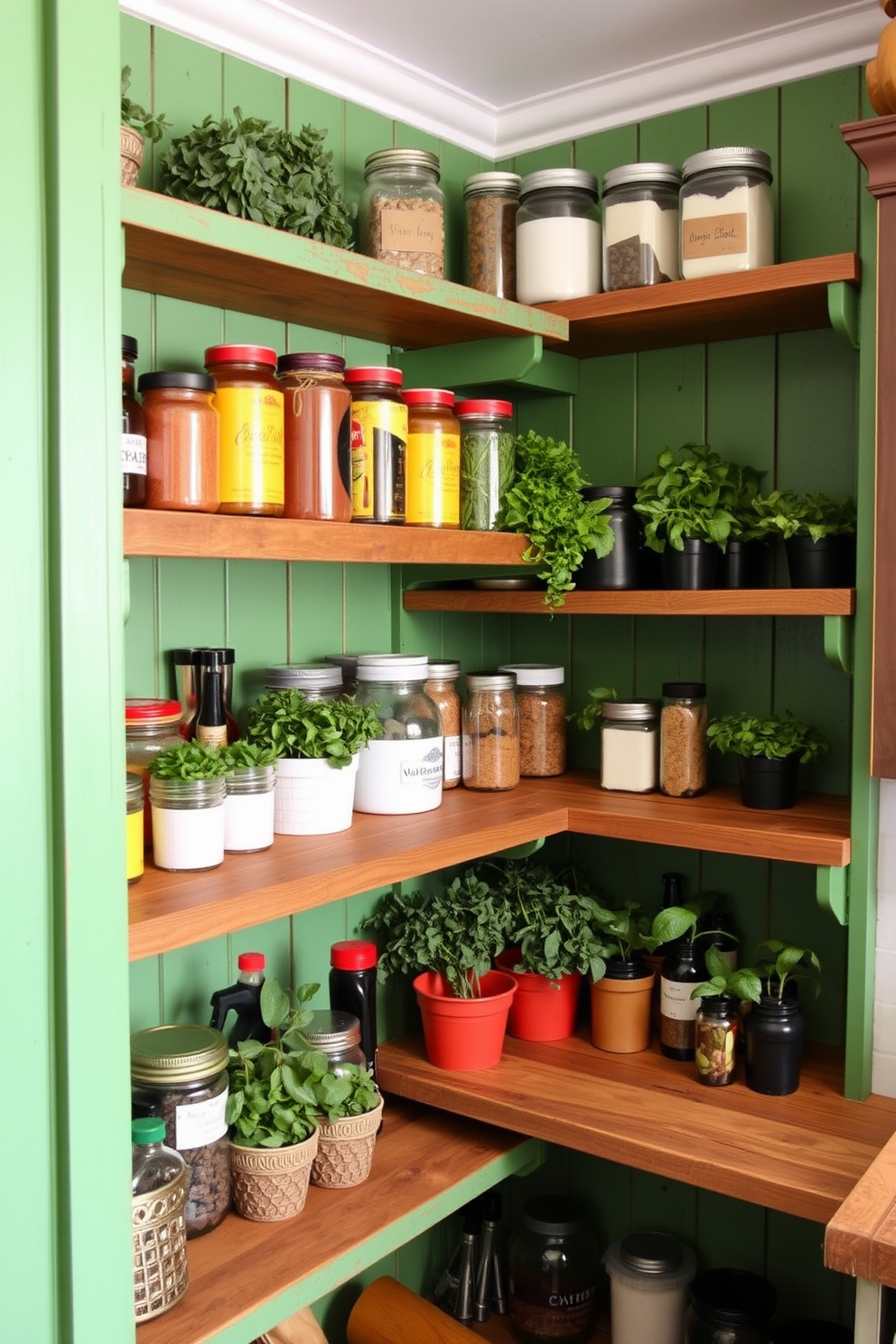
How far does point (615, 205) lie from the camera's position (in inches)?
83.8

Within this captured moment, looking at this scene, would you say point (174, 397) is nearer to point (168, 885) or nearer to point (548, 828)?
point (168, 885)

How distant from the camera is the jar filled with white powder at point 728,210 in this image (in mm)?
1994

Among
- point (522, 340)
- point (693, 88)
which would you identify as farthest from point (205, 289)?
point (693, 88)

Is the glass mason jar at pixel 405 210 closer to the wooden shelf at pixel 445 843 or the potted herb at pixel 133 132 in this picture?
the potted herb at pixel 133 132

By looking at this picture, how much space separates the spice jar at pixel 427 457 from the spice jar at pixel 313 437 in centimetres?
21

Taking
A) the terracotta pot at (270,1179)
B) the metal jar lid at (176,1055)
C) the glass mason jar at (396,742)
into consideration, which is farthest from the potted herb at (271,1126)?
the glass mason jar at (396,742)

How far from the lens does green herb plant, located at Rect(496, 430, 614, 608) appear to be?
6.84 ft

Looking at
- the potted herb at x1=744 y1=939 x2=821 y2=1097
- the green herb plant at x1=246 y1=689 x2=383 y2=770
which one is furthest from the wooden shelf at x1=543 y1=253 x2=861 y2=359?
the potted herb at x1=744 y1=939 x2=821 y2=1097

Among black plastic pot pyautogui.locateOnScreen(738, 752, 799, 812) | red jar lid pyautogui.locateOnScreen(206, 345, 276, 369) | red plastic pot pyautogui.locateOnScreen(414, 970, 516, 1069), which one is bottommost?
red plastic pot pyautogui.locateOnScreen(414, 970, 516, 1069)

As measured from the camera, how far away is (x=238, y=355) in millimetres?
1642

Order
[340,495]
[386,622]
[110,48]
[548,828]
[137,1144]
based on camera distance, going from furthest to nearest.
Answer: [386,622] < [548,828] < [340,495] < [137,1144] < [110,48]

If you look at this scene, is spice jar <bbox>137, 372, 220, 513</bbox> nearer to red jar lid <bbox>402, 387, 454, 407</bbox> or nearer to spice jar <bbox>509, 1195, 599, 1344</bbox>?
red jar lid <bbox>402, 387, 454, 407</bbox>

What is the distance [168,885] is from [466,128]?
5.27 ft

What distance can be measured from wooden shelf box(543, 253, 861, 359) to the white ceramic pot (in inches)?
35.0
